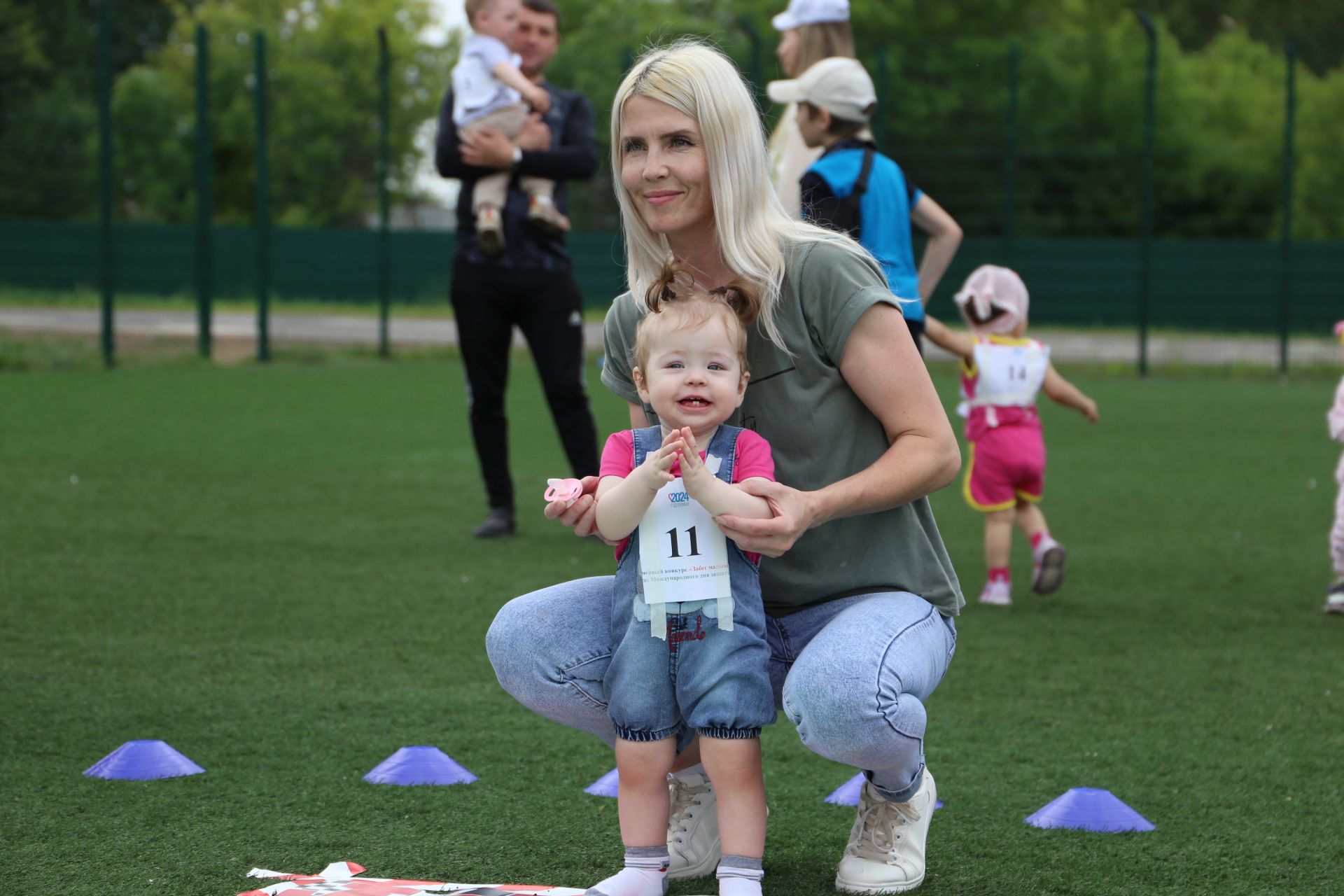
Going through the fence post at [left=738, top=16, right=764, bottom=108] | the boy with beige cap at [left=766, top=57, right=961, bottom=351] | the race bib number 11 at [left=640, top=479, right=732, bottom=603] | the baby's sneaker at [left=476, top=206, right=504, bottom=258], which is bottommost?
the race bib number 11 at [left=640, top=479, right=732, bottom=603]

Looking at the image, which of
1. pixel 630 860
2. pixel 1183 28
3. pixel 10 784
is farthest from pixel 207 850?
pixel 1183 28

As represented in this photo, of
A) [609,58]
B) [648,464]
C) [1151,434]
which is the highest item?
[609,58]

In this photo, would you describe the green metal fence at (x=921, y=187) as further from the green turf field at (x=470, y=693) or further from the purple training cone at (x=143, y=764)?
the purple training cone at (x=143, y=764)

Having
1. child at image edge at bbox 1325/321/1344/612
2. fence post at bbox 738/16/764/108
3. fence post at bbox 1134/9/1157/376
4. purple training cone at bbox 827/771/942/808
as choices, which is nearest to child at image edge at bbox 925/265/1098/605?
child at image edge at bbox 1325/321/1344/612

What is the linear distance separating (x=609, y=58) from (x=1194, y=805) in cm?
3802

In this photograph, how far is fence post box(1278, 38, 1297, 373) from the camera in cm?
1603

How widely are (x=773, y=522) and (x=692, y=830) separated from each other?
2.38 feet

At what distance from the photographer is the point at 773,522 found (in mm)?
2420

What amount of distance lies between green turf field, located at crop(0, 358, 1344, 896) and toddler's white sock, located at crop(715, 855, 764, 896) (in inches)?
8.0

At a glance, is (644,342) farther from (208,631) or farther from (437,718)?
(208,631)

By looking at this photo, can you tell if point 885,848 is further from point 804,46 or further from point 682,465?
point 804,46

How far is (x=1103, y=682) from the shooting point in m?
4.26

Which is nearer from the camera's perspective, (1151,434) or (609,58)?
(1151,434)

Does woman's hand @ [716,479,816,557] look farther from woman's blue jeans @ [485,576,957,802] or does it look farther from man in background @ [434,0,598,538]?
man in background @ [434,0,598,538]
